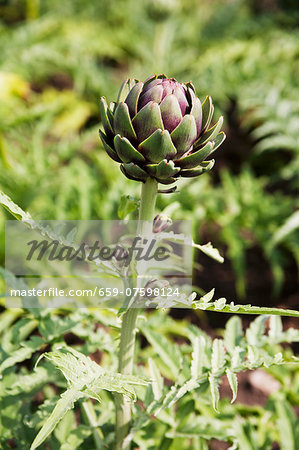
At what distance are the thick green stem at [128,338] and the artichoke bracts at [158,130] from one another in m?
0.03

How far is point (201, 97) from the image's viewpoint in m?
1.61

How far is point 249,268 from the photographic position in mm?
1257

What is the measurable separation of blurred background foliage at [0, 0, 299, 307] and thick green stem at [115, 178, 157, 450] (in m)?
0.09

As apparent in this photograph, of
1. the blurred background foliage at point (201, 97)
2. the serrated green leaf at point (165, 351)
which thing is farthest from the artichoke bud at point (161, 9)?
the serrated green leaf at point (165, 351)

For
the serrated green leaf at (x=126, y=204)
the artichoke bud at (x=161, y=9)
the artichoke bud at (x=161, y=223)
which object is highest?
the artichoke bud at (x=161, y=9)

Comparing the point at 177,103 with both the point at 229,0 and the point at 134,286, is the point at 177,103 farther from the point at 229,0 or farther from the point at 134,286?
the point at 229,0

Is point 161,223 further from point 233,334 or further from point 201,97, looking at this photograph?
point 201,97

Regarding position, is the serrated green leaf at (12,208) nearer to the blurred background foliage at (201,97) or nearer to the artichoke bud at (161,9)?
the blurred background foliage at (201,97)

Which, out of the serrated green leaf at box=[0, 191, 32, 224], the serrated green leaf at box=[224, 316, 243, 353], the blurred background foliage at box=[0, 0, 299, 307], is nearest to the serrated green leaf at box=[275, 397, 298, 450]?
the serrated green leaf at box=[224, 316, 243, 353]

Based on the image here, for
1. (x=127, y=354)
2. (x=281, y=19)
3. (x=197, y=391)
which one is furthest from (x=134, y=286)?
(x=281, y=19)

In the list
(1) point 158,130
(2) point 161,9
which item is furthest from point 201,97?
(1) point 158,130

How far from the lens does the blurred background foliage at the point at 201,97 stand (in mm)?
1062

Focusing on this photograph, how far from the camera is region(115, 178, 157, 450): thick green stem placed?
393 millimetres

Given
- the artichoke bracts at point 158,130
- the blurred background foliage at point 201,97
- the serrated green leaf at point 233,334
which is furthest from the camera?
the blurred background foliage at point 201,97
